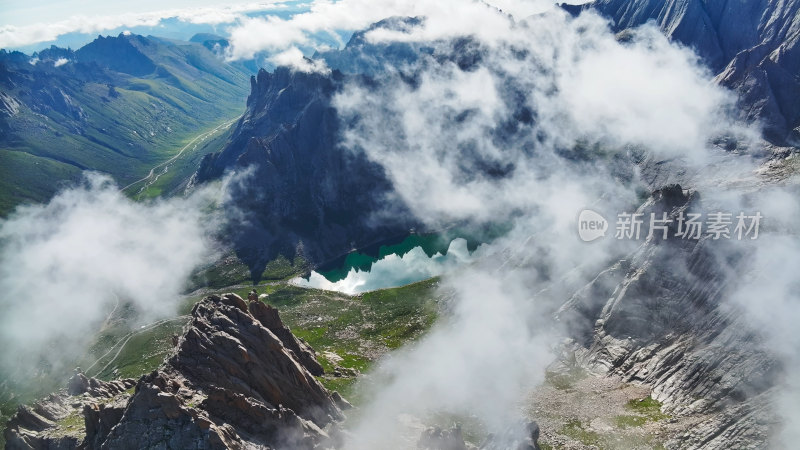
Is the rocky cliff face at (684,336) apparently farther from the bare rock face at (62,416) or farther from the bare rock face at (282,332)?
the bare rock face at (62,416)

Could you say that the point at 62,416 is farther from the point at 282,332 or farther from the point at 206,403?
the point at 282,332

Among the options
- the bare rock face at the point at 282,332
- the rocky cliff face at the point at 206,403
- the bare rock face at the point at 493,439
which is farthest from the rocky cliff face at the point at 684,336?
the bare rock face at the point at 282,332

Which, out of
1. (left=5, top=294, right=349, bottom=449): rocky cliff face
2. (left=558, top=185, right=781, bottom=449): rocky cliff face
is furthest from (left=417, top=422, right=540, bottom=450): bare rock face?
(left=558, top=185, right=781, bottom=449): rocky cliff face

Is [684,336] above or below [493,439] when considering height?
above

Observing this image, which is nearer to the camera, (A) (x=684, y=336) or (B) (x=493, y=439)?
(B) (x=493, y=439)

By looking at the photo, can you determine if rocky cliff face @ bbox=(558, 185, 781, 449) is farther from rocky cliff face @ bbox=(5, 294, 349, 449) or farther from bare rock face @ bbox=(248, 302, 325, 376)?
bare rock face @ bbox=(248, 302, 325, 376)

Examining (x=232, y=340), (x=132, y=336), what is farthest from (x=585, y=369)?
(x=132, y=336)

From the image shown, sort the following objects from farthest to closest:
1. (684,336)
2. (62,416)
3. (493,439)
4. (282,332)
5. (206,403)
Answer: (282,332) < (684,336) < (62,416) < (493,439) < (206,403)

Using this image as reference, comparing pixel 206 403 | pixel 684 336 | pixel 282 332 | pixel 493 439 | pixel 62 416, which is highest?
pixel 206 403

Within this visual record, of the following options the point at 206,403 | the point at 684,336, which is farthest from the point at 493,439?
the point at 684,336
